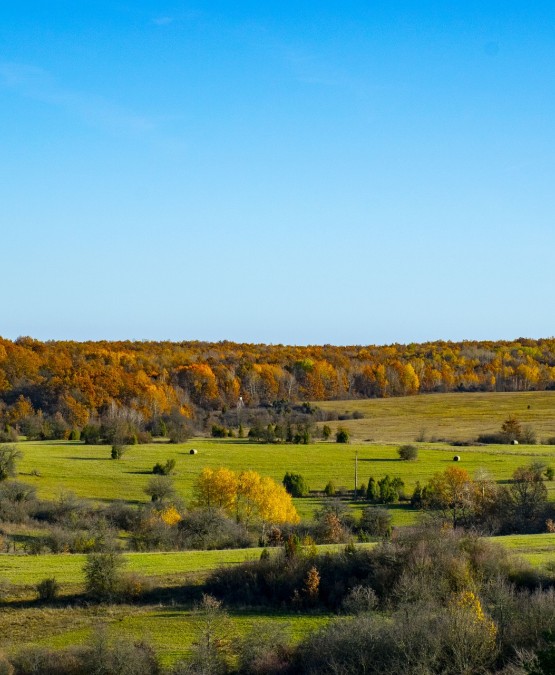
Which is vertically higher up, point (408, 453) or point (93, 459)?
point (408, 453)

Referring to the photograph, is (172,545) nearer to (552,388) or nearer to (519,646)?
(519,646)

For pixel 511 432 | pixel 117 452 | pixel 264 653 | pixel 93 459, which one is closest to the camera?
pixel 264 653

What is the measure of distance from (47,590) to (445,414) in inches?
3704

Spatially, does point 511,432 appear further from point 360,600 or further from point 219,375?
point 360,600

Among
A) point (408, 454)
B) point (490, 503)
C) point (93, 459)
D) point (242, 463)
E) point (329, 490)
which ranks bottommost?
point (329, 490)

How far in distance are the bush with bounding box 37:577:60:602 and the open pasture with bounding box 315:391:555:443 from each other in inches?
2426

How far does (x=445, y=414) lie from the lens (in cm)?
11700

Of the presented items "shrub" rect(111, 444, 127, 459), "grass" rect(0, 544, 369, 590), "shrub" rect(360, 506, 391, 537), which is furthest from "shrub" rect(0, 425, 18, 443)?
"grass" rect(0, 544, 369, 590)

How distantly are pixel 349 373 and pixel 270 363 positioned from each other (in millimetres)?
13458

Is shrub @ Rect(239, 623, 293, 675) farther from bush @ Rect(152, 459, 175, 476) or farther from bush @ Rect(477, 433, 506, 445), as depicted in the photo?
bush @ Rect(477, 433, 506, 445)

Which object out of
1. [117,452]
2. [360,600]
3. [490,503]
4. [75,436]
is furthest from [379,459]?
[360,600]

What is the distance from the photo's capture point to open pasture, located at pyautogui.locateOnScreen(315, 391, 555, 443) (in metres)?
94.9

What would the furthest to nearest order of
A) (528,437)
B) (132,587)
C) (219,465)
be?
(528,437) → (219,465) → (132,587)

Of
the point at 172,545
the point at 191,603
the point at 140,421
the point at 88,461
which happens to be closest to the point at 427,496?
the point at 172,545
